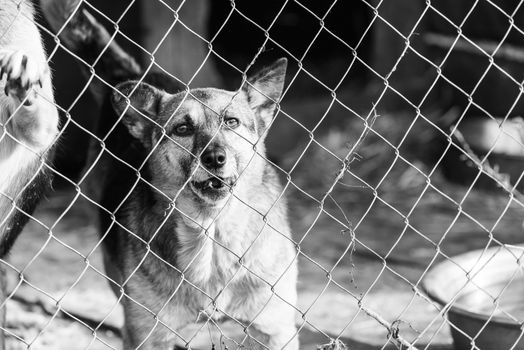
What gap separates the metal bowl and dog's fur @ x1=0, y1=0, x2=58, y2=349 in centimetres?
182

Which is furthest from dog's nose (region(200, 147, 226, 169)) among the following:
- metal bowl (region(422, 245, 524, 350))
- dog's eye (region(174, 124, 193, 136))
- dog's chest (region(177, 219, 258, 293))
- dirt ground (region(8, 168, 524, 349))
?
metal bowl (region(422, 245, 524, 350))

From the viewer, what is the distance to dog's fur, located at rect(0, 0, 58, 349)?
311 cm

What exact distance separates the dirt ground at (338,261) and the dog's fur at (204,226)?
0.18m

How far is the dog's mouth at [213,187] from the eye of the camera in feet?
11.0

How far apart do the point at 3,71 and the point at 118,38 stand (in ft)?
11.6

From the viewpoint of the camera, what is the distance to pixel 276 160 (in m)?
6.76

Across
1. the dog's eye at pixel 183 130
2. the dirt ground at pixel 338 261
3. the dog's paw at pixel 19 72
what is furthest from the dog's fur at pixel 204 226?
the dog's paw at pixel 19 72

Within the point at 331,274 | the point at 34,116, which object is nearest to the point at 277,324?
the point at 34,116

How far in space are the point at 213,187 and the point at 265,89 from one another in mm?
517

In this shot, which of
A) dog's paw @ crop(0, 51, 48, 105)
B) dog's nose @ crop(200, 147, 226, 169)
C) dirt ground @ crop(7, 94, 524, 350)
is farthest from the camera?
dirt ground @ crop(7, 94, 524, 350)

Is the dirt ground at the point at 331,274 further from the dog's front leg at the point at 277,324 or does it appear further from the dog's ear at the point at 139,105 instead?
the dog's ear at the point at 139,105

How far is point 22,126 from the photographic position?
3229 millimetres

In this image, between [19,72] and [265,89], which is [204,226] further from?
[19,72]

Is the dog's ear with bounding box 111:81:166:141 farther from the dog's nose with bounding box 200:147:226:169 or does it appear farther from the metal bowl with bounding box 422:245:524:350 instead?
the metal bowl with bounding box 422:245:524:350
